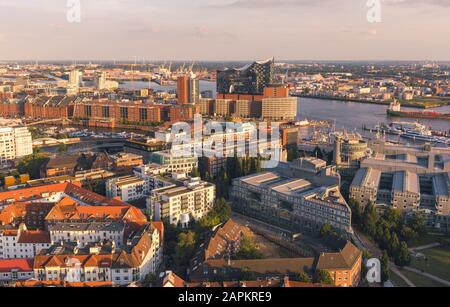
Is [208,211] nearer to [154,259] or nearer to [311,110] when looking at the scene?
[154,259]

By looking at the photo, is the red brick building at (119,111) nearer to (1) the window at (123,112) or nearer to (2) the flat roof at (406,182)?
(1) the window at (123,112)

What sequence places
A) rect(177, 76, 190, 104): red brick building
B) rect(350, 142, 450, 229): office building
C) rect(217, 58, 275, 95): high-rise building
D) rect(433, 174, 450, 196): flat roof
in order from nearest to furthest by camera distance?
rect(350, 142, 450, 229): office building < rect(433, 174, 450, 196): flat roof < rect(177, 76, 190, 104): red brick building < rect(217, 58, 275, 95): high-rise building

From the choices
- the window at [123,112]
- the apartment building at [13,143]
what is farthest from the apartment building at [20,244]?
the window at [123,112]

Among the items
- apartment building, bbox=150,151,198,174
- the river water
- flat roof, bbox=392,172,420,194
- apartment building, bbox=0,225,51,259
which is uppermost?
the river water

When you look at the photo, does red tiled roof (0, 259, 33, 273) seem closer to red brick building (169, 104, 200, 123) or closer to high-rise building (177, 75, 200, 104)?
red brick building (169, 104, 200, 123)

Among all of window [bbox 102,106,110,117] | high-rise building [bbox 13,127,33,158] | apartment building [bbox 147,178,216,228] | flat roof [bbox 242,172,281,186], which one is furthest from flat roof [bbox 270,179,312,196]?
window [bbox 102,106,110,117]

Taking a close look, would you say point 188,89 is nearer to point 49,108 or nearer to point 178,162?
point 49,108

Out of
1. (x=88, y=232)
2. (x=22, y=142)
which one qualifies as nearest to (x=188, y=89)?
(x=22, y=142)
